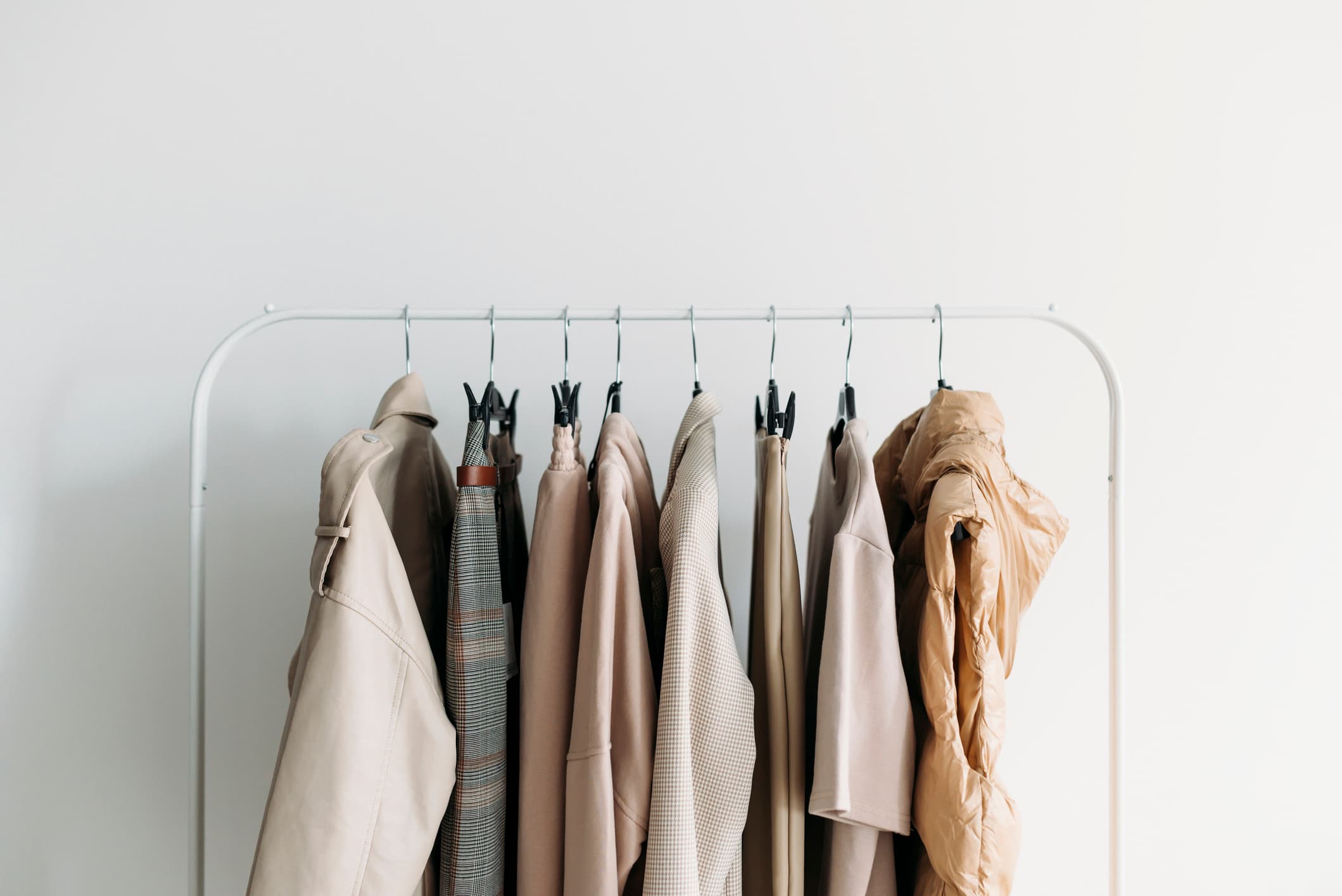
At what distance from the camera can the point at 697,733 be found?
0.89 metres

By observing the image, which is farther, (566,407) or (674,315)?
(674,315)

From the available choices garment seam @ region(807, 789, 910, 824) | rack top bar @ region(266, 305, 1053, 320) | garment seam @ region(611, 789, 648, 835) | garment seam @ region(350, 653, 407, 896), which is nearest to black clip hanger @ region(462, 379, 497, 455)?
rack top bar @ region(266, 305, 1053, 320)

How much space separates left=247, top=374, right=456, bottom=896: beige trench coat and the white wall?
1.69 ft

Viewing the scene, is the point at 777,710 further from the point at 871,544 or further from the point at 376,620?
the point at 376,620

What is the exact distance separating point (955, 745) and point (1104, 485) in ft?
2.46

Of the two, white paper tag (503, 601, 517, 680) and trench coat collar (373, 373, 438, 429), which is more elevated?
trench coat collar (373, 373, 438, 429)

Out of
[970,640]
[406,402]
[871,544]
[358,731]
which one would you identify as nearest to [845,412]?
[871,544]

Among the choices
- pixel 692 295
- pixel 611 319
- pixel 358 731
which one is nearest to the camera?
pixel 358 731

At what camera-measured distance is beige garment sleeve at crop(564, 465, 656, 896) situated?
865mm

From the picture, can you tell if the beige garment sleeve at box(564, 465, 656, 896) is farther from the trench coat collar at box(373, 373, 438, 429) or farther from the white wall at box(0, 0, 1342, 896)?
the white wall at box(0, 0, 1342, 896)

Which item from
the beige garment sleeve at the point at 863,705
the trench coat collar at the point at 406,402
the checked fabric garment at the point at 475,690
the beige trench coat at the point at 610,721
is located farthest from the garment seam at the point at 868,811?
the trench coat collar at the point at 406,402

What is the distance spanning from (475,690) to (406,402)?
1.18 feet

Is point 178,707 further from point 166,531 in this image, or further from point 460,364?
point 460,364

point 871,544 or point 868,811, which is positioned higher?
point 871,544
